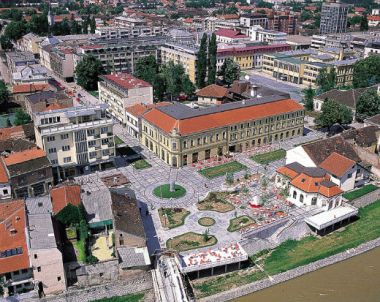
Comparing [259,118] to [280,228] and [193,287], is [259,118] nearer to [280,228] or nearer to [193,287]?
[280,228]

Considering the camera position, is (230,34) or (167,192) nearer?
(167,192)

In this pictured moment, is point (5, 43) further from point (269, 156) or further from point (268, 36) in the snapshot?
point (269, 156)

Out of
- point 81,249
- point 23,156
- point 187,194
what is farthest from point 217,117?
point 81,249

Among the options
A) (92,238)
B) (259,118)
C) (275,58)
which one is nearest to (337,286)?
(92,238)

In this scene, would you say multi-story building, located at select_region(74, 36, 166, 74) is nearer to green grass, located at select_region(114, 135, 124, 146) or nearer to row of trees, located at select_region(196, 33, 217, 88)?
row of trees, located at select_region(196, 33, 217, 88)

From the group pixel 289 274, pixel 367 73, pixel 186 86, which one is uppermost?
pixel 367 73

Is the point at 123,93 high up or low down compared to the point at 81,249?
up

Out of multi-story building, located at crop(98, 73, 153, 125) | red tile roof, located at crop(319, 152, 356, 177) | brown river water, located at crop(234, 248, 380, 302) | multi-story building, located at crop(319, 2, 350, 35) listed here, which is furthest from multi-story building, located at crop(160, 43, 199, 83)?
multi-story building, located at crop(319, 2, 350, 35)
